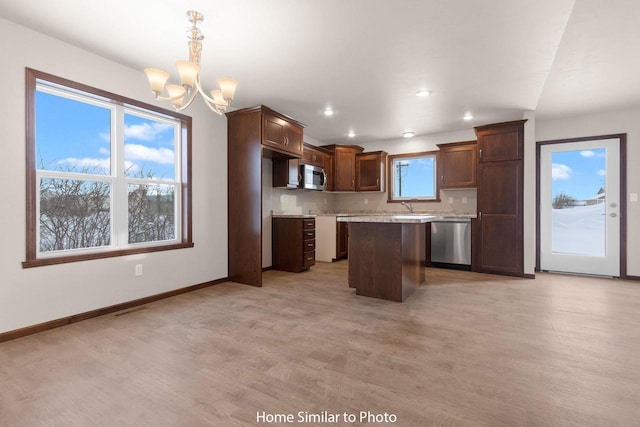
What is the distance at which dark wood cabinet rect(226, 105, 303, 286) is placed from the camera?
3932mm

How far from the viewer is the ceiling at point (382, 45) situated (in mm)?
2182

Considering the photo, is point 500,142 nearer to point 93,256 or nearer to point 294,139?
point 294,139

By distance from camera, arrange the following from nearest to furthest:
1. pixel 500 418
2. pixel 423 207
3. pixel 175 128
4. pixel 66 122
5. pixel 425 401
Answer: pixel 500 418, pixel 425 401, pixel 66 122, pixel 175 128, pixel 423 207

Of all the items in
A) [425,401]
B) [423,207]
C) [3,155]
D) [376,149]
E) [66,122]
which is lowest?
[425,401]

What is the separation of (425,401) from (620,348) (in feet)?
5.77

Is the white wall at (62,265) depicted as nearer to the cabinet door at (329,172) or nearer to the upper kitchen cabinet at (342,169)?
the cabinet door at (329,172)

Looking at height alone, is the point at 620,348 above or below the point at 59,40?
below

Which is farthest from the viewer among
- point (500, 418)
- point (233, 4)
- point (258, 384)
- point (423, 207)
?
point (423, 207)

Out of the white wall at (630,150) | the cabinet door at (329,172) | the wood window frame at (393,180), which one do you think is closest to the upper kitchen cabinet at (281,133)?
the cabinet door at (329,172)

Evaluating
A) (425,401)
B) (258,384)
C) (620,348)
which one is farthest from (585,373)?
(258,384)

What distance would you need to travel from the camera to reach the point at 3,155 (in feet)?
7.72

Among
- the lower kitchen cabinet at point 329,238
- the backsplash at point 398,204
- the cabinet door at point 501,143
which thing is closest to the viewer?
the cabinet door at point 501,143

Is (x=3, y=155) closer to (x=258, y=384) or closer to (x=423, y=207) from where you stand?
(x=258, y=384)

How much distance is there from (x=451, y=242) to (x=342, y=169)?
2.62 m
